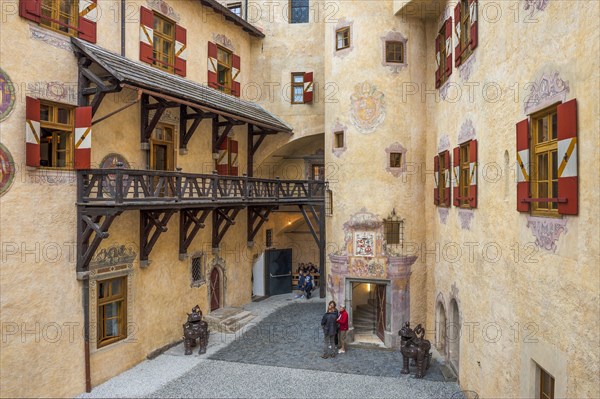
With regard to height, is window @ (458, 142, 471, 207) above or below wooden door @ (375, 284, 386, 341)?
above

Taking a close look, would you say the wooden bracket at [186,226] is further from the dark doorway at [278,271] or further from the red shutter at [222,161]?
the dark doorway at [278,271]

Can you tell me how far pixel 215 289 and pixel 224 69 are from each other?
8840 mm

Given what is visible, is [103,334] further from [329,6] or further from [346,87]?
[329,6]

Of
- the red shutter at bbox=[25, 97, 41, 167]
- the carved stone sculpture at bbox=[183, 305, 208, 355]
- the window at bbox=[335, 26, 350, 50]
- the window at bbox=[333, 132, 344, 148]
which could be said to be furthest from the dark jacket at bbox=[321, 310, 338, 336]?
the window at bbox=[335, 26, 350, 50]

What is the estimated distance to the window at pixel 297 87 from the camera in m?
19.7

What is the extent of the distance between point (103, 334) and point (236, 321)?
17.4ft

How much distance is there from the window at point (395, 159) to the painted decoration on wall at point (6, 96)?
10.6 m

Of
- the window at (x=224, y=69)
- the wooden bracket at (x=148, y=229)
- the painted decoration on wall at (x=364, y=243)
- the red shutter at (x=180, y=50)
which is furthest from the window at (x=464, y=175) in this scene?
the window at (x=224, y=69)

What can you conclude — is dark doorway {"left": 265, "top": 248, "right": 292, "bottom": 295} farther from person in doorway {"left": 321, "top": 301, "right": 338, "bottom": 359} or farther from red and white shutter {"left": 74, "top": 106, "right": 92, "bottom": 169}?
red and white shutter {"left": 74, "top": 106, "right": 92, "bottom": 169}

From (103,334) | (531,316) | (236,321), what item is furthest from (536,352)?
(236,321)

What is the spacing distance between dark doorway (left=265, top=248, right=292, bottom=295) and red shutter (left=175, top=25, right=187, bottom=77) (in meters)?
9.40

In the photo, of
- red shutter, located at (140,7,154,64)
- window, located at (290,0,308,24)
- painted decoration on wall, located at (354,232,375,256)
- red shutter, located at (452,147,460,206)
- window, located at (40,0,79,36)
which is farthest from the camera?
window, located at (290,0,308,24)

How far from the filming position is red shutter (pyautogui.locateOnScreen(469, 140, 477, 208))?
9.55 meters

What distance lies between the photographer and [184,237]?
14.8m
